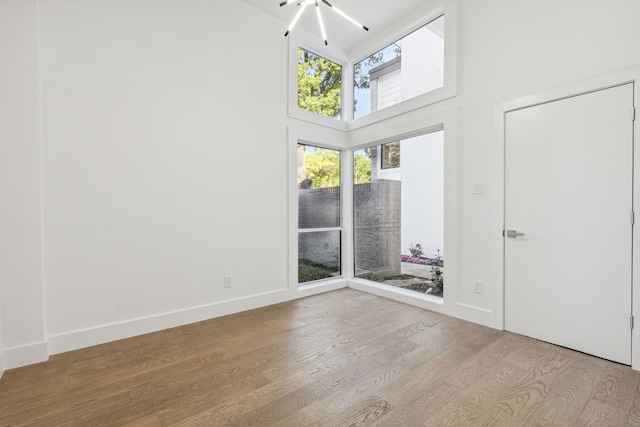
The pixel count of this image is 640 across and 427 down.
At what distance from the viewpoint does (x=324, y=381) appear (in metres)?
1.87

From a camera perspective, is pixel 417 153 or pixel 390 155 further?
pixel 390 155

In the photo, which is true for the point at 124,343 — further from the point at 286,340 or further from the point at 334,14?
the point at 334,14

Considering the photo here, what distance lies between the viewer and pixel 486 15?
279 cm

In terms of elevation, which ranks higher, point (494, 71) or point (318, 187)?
point (494, 71)

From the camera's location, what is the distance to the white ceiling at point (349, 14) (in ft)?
10.8

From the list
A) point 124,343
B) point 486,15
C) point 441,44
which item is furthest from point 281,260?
point 486,15

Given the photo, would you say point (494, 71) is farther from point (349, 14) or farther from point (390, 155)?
point (349, 14)

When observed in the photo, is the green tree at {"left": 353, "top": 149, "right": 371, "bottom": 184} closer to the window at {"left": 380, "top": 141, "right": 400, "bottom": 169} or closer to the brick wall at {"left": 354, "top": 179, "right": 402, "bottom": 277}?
the brick wall at {"left": 354, "top": 179, "right": 402, "bottom": 277}

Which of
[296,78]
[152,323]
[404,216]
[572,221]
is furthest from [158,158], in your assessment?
[572,221]

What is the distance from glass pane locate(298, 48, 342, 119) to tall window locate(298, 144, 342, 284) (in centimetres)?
56

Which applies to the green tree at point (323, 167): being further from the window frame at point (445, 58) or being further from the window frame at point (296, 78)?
the window frame at point (445, 58)

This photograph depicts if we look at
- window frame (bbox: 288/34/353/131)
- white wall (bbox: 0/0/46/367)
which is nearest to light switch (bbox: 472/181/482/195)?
window frame (bbox: 288/34/353/131)

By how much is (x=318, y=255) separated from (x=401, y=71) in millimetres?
2631

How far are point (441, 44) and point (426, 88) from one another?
452 millimetres
